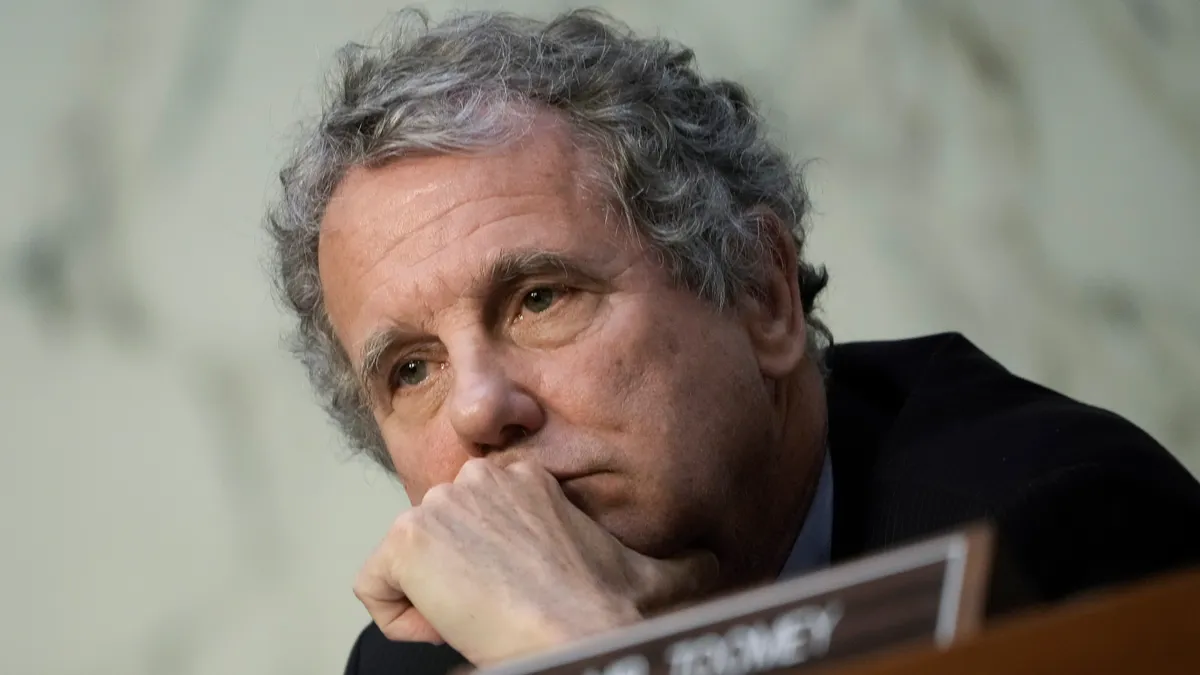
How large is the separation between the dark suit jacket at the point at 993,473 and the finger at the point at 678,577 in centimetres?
15

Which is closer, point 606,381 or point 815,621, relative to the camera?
point 815,621

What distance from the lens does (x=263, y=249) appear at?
173 centimetres

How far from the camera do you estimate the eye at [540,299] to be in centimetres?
111

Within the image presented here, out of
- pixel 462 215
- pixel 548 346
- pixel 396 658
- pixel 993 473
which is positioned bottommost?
pixel 396 658

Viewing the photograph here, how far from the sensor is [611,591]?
2.98ft

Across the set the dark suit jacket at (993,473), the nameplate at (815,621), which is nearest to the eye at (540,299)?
the dark suit jacket at (993,473)

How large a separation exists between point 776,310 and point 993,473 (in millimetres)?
309

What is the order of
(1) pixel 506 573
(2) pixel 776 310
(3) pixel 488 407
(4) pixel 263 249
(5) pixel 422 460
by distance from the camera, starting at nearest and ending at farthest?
(1) pixel 506 573 → (3) pixel 488 407 → (5) pixel 422 460 → (2) pixel 776 310 → (4) pixel 263 249

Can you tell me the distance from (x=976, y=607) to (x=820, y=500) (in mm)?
Answer: 799

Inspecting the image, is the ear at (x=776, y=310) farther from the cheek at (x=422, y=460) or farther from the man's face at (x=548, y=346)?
the cheek at (x=422, y=460)

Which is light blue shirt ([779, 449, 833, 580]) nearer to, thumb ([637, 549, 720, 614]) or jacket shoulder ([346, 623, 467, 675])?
thumb ([637, 549, 720, 614])

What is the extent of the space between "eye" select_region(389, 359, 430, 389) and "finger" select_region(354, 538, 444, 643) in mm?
187

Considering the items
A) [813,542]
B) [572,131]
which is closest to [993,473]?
[813,542]

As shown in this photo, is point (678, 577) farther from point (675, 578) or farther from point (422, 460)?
point (422, 460)
